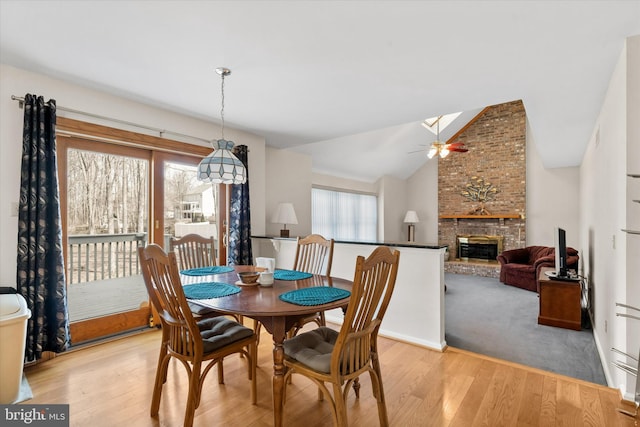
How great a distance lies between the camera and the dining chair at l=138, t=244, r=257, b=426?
1649 mm

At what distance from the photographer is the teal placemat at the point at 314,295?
5.74ft

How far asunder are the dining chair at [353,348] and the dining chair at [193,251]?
1494 mm

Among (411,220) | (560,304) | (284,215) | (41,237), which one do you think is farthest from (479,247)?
(41,237)

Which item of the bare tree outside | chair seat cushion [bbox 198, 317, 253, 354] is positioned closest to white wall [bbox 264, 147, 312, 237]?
the bare tree outside

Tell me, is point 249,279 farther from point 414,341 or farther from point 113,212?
point 113,212

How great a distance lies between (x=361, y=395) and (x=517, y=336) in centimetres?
215

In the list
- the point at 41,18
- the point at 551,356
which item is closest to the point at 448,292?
the point at 551,356

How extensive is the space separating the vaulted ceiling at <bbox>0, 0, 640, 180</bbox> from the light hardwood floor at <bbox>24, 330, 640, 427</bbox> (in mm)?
2256

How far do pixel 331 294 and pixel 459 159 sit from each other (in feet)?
23.4

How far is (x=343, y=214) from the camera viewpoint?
7051 millimetres

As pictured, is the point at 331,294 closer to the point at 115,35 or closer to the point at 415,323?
the point at 415,323

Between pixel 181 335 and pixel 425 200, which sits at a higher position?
pixel 425 200

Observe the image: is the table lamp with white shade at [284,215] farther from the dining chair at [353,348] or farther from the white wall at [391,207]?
the white wall at [391,207]

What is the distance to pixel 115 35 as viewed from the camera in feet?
6.57
